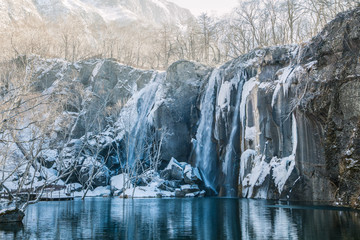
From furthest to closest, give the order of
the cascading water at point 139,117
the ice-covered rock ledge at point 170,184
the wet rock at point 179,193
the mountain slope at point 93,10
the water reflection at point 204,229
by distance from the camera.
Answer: the mountain slope at point 93,10 → the cascading water at point 139,117 → the ice-covered rock ledge at point 170,184 → the wet rock at point 179,193 → the water reflection at point 204,229

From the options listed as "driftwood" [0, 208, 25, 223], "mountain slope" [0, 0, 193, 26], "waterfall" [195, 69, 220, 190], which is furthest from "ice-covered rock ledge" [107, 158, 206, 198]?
"mountain slope" [0, 0, 193, 26]

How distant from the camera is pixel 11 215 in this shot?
13852 mm

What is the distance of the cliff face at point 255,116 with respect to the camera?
2092cm

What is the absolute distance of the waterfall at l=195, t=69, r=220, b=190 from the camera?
32688 millimetres

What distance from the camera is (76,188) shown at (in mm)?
36219

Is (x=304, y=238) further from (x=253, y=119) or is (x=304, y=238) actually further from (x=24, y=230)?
(x=253, y=119)

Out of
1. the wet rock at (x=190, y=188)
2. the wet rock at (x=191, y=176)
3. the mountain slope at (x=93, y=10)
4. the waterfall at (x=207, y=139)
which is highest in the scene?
the mountain slope at (x=93, y=10)

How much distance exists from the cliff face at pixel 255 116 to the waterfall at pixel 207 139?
10 centimetres

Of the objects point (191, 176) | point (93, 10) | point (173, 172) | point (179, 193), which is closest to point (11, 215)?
point (179, 193)

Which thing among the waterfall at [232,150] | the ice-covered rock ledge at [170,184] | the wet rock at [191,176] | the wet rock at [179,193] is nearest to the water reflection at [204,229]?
the waterfall at [232,150]

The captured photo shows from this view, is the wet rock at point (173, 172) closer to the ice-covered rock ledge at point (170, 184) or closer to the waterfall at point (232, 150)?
the ice-covered rock ledge at point (170, 184)

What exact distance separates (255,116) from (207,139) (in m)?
7.00

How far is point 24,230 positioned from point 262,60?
2299 cm

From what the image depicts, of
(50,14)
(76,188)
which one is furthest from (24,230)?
(50,14)
